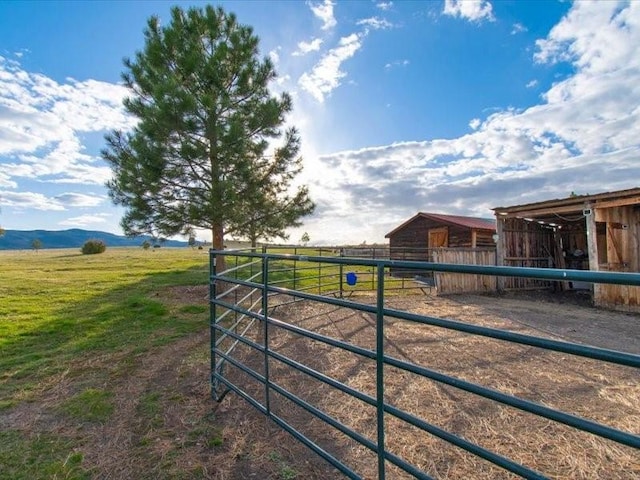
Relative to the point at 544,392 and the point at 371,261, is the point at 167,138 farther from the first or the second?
the point at 544,392

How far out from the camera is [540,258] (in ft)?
42.2

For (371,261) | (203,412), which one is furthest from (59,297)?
(371,261)

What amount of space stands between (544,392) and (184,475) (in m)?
3.41

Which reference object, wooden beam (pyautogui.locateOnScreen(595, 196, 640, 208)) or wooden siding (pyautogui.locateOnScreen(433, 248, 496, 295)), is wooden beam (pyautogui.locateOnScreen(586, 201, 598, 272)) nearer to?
wooden beam (pyautogui.locateOnScreen(595, 196, 640, 208))

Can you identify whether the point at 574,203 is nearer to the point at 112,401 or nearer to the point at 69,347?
the point at 112,401

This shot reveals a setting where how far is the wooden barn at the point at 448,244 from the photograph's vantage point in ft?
36.6

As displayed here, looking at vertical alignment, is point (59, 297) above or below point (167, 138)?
below

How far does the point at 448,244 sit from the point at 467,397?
15.1m

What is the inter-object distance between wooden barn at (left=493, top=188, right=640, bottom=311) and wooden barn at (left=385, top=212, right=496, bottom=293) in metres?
0.89

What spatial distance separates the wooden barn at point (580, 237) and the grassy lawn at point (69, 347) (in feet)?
33.6

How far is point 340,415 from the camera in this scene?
3.02 m

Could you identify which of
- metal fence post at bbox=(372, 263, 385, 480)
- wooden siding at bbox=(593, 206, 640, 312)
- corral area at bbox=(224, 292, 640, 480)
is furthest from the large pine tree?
wooden siding at bbox=(593, 206, 640, 312)

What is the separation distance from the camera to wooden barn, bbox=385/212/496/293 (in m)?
11.1

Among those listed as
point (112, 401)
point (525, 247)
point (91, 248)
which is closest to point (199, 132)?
point (112, 401)
